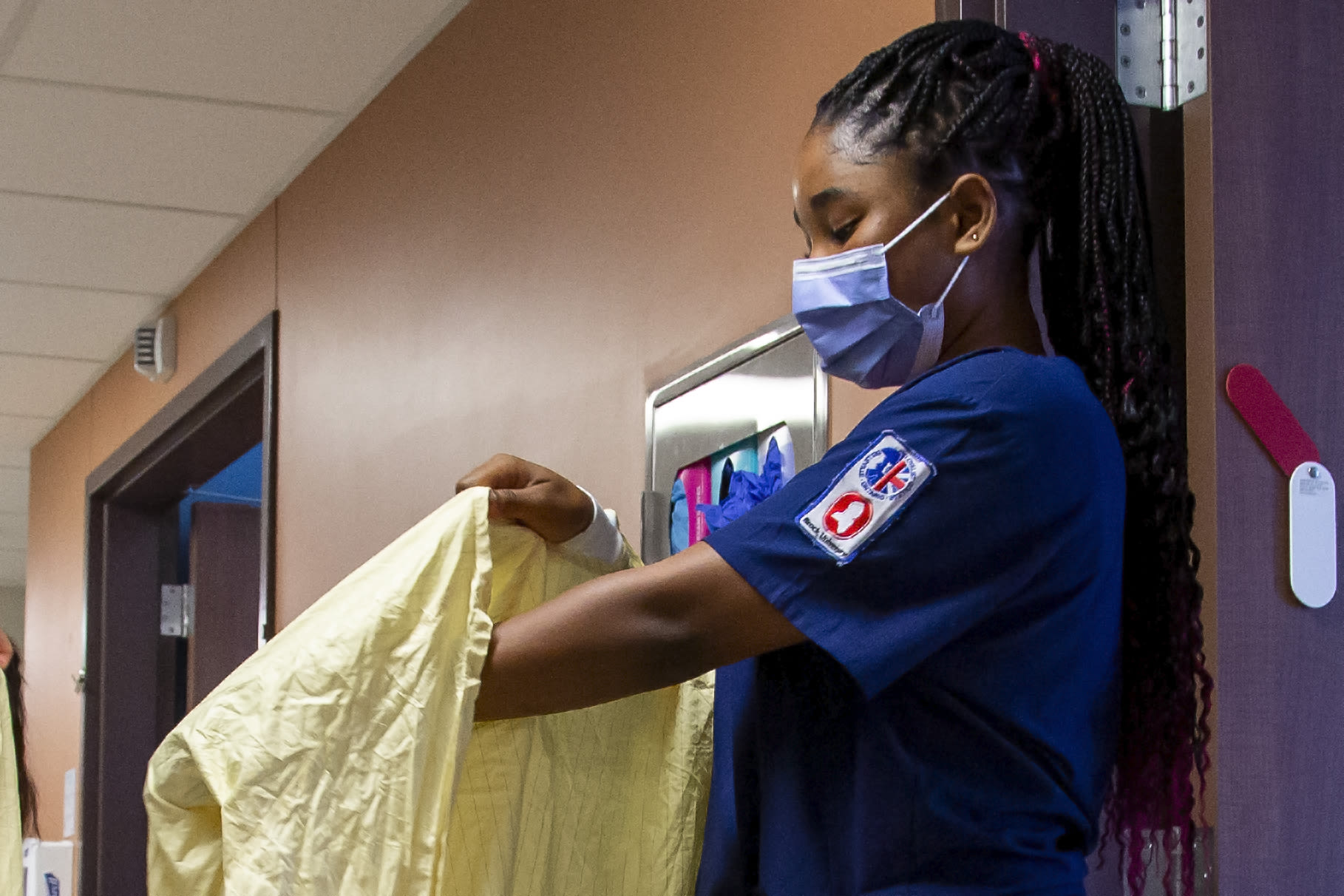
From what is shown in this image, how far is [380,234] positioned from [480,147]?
19.1 inches

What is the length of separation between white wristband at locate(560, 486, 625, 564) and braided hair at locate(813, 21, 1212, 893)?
1.11 feet

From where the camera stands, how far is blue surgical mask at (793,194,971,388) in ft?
4.14

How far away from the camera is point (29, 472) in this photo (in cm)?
667

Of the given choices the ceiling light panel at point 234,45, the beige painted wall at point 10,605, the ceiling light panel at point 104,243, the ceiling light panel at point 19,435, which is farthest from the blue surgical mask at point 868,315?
the beige painted wall at point 10,605

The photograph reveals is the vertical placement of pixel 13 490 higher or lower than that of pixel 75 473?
higher

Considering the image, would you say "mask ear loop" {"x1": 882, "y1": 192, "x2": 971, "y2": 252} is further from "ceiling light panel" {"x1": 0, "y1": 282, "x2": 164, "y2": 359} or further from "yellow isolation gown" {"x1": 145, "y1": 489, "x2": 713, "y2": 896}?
"ceiling light panel" {"x1": 0, "y1": 282, "x2": 164, "y2": 359}

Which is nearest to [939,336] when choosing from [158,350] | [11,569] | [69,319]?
[158,350]

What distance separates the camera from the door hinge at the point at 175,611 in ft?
17.5

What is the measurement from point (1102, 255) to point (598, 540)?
17.6 inches

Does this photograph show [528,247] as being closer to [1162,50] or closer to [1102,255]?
[1162,50]

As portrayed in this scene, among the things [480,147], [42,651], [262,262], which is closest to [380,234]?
[480,147]

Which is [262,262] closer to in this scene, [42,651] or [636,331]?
[636,331]

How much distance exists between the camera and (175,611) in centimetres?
537

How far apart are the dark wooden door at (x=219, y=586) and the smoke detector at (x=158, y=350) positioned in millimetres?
729
